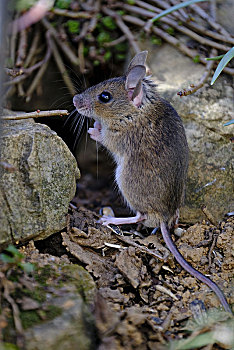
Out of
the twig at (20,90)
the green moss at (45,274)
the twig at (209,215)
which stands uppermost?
the twig at (20,90)

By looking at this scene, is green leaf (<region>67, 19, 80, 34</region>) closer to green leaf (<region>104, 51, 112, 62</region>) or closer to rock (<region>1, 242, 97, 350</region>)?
green leaf (<region>104, 51, 112, 62</region>)

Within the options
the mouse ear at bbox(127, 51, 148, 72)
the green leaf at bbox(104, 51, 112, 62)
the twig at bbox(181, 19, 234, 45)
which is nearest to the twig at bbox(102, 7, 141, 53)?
the green leaf at bbox(104, 51, 112, 62)

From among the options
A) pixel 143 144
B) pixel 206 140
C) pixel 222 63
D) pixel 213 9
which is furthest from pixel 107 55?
pixel 222 63

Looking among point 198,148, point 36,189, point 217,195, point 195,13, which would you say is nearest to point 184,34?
point 195,13

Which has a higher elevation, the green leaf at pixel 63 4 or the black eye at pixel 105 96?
the green leaf at pixel 63 4

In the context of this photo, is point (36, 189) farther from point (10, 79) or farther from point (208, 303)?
point (10, 79)

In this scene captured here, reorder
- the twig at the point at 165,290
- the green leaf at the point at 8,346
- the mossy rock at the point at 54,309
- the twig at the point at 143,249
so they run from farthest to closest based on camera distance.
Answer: the twig at the point at 143,249 → the twig at the point at 165,290 → the mossy rock at the point at 54,309 → the green leaf at the point at 8,346

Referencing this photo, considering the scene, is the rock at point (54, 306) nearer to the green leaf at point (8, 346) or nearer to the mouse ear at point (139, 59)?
the green leaf at point (8, 346)

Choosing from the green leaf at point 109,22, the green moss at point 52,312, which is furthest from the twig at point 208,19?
the green moss at point 52,312
